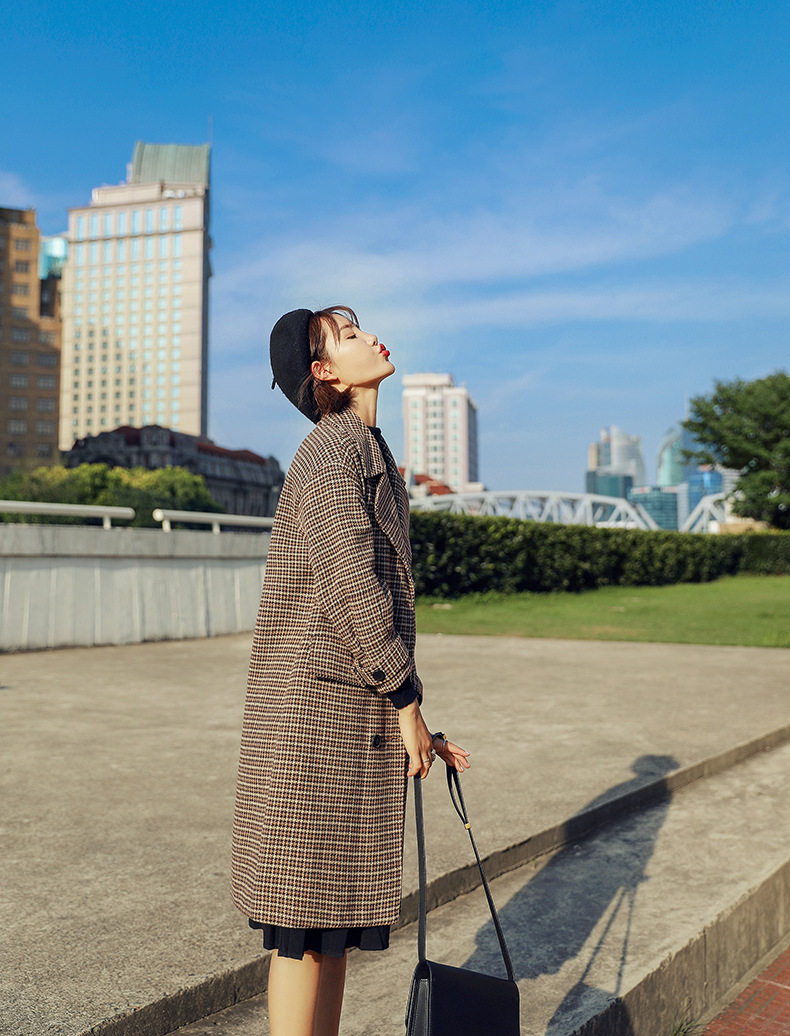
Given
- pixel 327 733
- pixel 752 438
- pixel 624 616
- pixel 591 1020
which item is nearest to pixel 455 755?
pixel 327 733

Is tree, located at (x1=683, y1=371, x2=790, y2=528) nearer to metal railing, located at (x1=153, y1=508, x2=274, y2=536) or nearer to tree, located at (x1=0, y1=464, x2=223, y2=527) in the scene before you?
metal railing, located at (x1=153, y1=508, x2=274, y2=536)

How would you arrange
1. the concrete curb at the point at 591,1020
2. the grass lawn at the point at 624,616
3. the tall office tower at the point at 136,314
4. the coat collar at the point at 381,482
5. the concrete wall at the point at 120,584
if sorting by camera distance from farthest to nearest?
the tall office tower at the point at 136,314, the grass lawn at the point at 624,616, the concrete wall at the point at 120,584, the concrete curb at the point at 591,1020, the coat collar at the point at 381,482

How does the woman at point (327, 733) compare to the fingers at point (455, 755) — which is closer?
the woman at point (327, 733)

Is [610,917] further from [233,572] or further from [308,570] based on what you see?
[233,572]

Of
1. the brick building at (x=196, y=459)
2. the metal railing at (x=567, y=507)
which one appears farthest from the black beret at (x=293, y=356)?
the brick building at (x=196, y=459)

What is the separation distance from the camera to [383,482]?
6.10 ft

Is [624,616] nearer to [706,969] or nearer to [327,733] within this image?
[706,969]

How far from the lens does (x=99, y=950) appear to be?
2350 mm

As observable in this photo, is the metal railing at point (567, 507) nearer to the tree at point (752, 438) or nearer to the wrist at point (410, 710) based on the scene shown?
the tree at point (752, 438)

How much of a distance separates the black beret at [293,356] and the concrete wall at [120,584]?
7.49 m

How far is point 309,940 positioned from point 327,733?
0.44 m

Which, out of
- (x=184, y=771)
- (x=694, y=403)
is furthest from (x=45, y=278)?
(x=184, y=771)

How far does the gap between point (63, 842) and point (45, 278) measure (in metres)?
141

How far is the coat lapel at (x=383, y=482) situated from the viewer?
1841mm
